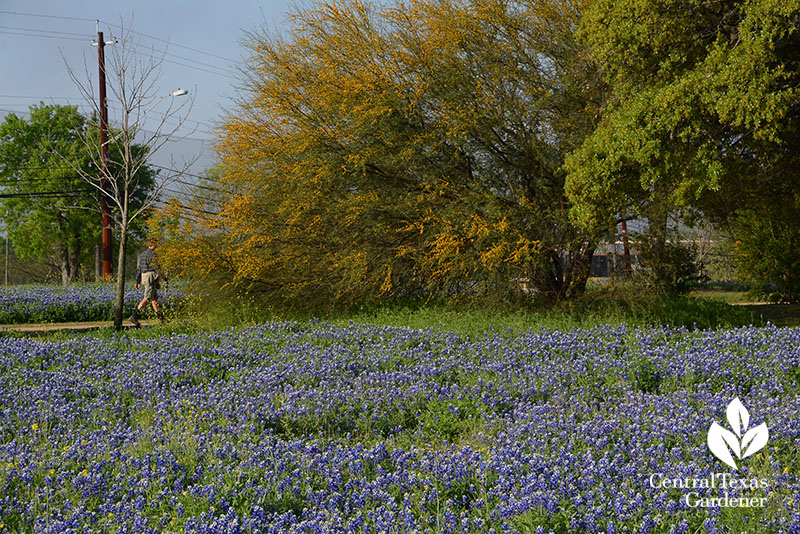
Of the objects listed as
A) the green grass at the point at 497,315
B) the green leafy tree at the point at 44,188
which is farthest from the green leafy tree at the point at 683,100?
the green leafy tree at the point at 44,188

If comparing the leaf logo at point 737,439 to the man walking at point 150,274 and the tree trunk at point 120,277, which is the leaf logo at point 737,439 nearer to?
the tree trunk at point 120,277

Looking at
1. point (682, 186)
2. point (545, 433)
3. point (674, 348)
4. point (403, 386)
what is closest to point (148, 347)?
point (403, 386)

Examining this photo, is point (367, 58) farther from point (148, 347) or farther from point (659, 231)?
point (148, 347)

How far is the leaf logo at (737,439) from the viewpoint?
3.98 metres

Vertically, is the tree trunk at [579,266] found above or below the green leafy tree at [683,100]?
below

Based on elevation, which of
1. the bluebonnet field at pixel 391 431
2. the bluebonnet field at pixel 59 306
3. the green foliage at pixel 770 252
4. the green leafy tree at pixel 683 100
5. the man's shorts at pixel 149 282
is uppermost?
the green leafy tree at pixel 683 100

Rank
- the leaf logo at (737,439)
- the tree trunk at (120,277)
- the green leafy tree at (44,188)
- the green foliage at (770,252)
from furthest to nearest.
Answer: the green leafy tree at (44,188) < the green foliage at (770,252) < the tree trunk at (120,277) < the leaf logo at (737,439)

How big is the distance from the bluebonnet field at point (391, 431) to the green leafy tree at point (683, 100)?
304 cm

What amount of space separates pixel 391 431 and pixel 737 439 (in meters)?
2.30

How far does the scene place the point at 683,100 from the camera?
30.1 ft

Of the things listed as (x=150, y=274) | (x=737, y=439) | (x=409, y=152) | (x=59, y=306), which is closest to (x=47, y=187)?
(x=59, y=306)

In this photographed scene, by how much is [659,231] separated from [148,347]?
322 inches

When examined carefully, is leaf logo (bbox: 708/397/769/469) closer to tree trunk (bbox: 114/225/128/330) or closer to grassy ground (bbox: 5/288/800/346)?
grassy ground (bbox: 5/288/800/346)

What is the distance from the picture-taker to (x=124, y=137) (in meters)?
11.3
